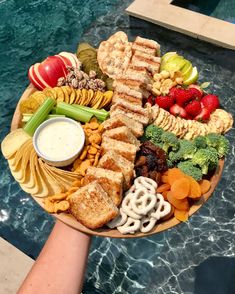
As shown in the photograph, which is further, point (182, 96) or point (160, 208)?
point (182, 96)

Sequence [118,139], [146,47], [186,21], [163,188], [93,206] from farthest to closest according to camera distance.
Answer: [186,21], [146,47], [118,139], [163,188], [93,206]

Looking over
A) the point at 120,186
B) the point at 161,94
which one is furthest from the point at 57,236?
the point at 161,94

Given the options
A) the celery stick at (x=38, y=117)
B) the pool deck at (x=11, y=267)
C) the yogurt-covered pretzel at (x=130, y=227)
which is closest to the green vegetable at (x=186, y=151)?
the yogurt-covered pretzel at (x=130, y=227)

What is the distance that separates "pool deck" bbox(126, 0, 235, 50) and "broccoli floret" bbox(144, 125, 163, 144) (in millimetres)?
4741

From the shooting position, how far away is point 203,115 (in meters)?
3.87

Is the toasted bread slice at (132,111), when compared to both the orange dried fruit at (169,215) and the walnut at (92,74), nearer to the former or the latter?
the walnut at (92,74)

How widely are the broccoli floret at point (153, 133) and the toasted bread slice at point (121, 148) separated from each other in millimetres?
279

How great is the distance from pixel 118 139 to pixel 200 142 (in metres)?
0.79

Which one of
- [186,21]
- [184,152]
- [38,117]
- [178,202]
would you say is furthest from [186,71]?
[186,21]

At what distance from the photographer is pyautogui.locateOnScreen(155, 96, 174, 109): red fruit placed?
384cm

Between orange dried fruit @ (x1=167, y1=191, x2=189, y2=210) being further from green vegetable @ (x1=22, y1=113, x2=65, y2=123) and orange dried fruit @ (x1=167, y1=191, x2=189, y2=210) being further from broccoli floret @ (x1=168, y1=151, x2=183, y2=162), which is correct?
green vegetable @ (x1=22, y1=113, x2=65, y2=123)

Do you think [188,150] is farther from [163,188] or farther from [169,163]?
[163,188]

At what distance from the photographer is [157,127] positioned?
12.1 ft

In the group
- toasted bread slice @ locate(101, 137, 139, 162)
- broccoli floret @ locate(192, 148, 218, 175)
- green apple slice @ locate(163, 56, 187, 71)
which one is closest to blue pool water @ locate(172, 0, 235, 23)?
green apple slice @ locate(163, 56, 187, 71)
